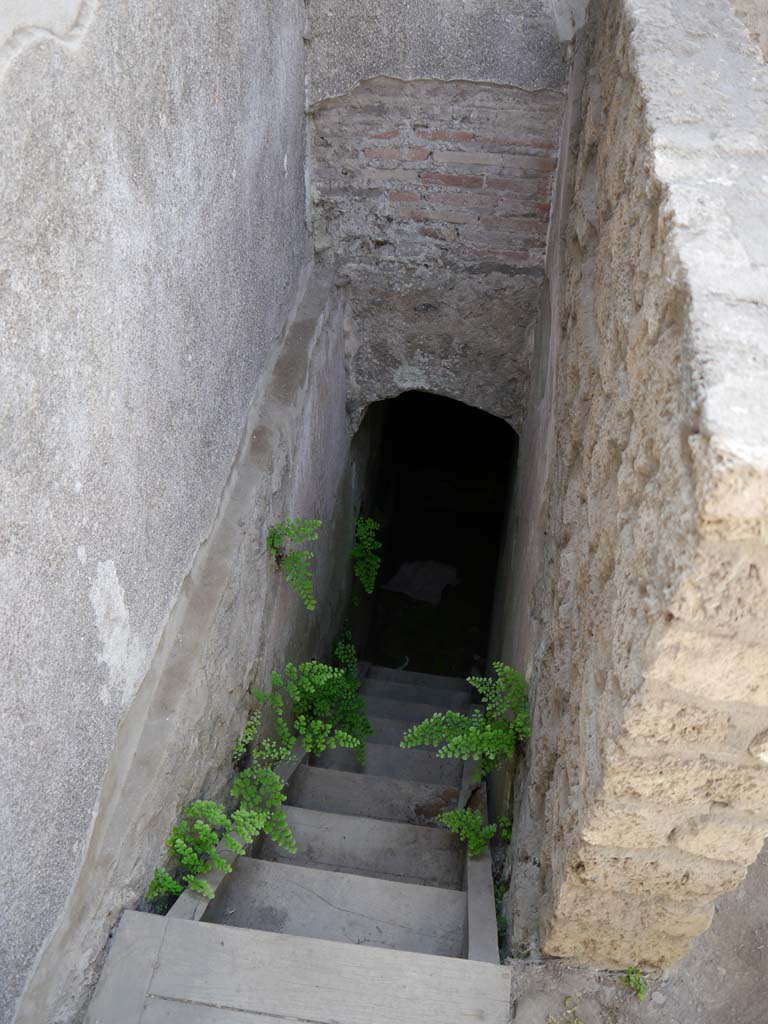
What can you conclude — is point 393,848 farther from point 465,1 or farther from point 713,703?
point 465,1

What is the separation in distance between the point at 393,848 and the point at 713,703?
2198 mm

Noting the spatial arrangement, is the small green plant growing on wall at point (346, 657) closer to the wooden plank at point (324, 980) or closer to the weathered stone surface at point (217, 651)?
the weathered stone surface at point (217, 651)

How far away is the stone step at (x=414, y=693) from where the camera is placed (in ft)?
20.0

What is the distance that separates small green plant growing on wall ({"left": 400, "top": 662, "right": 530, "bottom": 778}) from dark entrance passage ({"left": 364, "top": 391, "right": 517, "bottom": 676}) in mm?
3727

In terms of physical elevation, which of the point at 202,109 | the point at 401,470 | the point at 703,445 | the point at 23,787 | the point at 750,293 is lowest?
the point at 401,470

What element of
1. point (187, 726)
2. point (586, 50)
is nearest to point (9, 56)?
point (187, 726)

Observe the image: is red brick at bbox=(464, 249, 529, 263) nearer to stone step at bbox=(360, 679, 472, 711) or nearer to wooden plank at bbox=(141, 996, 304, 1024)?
stone step at bbox=(360, 679, 472, 711)

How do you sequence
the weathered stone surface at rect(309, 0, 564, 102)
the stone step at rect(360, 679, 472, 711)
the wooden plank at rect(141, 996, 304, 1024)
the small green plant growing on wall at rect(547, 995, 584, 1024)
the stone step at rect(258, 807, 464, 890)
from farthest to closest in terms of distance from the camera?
the stone step at rect(360, 679, 472, 711), the weathered stone surface at rect(309, 0, 564, 102), the stone step at rect(258, 807, 464, 890), the small green plant growing on wall at rect(547, 995, 584, 1024), the wooden plank at rect(141, 996, 304, 1024)

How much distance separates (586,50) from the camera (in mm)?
3648

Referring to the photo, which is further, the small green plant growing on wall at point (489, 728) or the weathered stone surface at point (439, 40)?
the weathered stone surface at point (439, 40)

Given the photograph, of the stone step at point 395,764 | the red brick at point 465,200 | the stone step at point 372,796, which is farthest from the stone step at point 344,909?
the red brick at point 465,200

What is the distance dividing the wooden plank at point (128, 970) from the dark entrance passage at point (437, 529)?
15.4 ft

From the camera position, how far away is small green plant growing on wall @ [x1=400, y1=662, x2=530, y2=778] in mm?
3213

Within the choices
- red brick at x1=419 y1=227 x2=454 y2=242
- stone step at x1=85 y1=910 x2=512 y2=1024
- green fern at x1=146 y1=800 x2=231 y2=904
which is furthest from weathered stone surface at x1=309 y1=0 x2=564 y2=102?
stone step at x1=85 y1=910 x2=512 y2=1024
